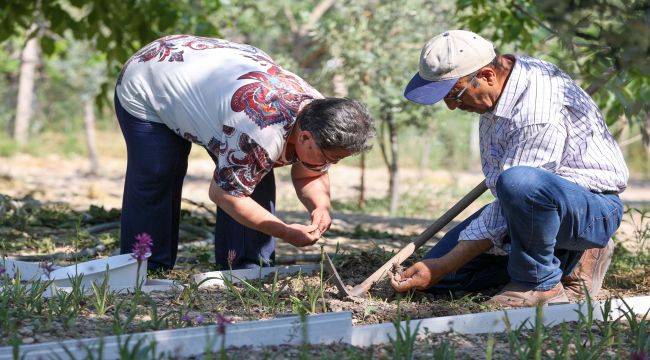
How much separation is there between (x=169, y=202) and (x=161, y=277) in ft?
1.05

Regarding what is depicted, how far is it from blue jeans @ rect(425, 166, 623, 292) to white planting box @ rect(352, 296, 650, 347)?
0.19 meters

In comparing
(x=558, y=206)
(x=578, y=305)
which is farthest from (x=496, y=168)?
(x=578, y=305)

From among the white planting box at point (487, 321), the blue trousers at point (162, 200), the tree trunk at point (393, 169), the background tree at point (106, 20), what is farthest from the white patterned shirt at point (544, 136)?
the tree trunk at point (393, 169)

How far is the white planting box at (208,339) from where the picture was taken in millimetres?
2332

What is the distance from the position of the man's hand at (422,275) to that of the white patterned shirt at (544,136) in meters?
0.15

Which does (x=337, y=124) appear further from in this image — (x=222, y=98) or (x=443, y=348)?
(x=443, y=348)

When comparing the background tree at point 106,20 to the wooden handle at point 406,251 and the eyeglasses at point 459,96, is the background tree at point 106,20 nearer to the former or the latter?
the wooden handle at point 406,251

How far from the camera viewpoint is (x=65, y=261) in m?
4.19

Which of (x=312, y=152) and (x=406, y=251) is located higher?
(x=312, y=152)

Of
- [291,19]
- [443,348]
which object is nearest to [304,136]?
[443,348]

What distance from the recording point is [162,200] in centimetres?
379

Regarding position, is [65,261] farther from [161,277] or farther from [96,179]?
[96,179]

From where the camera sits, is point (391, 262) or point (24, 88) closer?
point (391, 262)

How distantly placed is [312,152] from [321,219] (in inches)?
13.7
